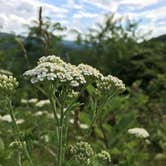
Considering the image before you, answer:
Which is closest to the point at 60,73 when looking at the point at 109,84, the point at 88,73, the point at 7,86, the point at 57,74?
the point at 57,74

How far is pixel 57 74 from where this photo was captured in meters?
2.68

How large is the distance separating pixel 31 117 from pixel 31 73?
21.3ft

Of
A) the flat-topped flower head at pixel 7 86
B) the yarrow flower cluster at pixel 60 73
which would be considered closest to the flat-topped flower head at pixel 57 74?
the yarrow flower cluster at pixel 60 73

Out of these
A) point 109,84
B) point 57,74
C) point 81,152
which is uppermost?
point 57,74

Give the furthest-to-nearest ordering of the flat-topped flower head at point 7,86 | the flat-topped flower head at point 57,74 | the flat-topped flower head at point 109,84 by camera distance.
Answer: the flat-topped flower head at point 109,84 < the flat-topped flower head at point 7,86 < the flat-topped flower head at point 57,74

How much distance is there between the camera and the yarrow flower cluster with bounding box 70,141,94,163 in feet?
9.55

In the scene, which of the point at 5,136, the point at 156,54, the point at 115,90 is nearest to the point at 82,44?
the point at 156,54

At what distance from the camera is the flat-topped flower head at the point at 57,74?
2662 millimetres

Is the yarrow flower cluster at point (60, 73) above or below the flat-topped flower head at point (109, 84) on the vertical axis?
above

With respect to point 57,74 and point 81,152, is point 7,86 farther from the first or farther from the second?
point 81,152

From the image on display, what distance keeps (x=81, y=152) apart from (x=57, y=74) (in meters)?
0.48

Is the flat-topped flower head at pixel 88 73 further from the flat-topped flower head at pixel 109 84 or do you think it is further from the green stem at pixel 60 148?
the green stem at pixel 60 148

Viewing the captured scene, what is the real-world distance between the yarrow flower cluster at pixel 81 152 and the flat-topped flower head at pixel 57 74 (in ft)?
1.27

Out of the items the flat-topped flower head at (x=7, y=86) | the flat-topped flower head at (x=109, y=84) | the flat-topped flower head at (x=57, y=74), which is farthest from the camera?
the flat-topped flower head at (x=109, y=84)
